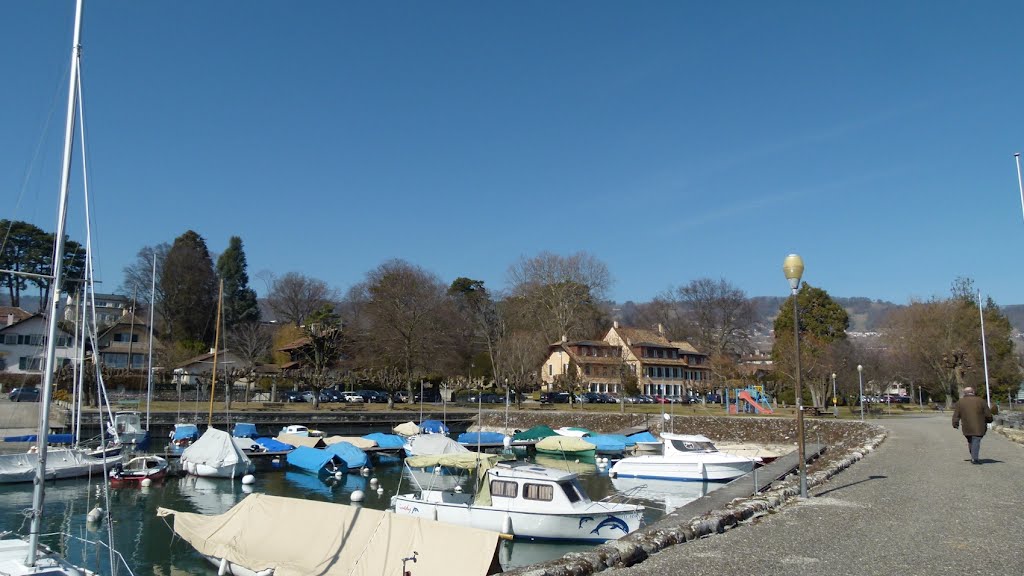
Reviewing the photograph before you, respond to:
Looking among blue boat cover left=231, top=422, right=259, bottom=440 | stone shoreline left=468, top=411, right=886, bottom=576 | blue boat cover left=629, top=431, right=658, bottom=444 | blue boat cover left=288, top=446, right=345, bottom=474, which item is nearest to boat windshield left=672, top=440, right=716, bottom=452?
stone shoreline left=468, top=411, right=886, bottom=576

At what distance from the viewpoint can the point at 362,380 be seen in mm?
81875

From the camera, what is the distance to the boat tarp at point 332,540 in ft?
43.2

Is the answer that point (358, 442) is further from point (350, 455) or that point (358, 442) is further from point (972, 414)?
point (972, 414)

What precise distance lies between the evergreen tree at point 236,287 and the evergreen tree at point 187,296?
286 centimetres

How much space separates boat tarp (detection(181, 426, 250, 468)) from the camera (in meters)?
36.7

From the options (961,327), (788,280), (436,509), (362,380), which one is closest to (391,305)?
(362,380)

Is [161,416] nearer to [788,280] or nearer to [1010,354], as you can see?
[788,280]

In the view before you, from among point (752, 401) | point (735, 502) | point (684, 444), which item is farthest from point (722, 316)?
point (735, 502)

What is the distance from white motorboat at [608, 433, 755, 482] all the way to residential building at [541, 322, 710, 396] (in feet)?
154

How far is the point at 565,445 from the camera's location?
46.2 metres

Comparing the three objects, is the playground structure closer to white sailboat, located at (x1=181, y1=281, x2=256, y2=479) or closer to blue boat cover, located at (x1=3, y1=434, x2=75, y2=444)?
white sailboat, located at (x1=181, y1=281, x2=256, y2=479)

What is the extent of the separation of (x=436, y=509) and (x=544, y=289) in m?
67.8

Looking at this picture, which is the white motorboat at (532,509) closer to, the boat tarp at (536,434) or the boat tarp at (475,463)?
the boat tarp at (475,463)

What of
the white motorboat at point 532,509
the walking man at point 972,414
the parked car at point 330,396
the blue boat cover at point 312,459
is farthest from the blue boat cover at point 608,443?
the parked car at point 330,396
